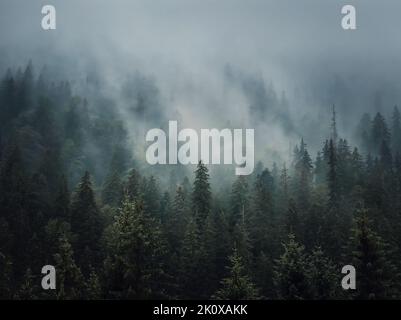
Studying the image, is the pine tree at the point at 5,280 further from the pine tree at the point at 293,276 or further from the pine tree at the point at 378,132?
the pine tree at the point at 378,132

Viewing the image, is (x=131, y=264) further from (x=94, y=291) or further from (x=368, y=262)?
(x=368, y=262)

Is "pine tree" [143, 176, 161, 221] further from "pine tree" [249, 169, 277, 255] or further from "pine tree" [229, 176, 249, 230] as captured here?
"pine tree" [249, 169, 277, 255]

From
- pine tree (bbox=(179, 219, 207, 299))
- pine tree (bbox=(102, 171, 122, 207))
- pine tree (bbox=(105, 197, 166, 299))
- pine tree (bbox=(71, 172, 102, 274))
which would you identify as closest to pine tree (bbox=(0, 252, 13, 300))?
pine tree (bbox=(71, 172, 102, 274))

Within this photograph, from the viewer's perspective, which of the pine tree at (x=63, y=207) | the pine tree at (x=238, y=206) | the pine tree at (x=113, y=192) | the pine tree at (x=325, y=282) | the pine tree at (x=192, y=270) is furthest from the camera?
the pine tree at (x=113, y=192)

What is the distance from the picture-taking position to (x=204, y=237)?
6438 cm

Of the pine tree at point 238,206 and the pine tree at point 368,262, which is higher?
the pine tree at point 238,206

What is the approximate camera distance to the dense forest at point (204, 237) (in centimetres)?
4572

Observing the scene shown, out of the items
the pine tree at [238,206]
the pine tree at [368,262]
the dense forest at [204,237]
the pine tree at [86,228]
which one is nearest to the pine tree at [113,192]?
the dense forest at [204,237]

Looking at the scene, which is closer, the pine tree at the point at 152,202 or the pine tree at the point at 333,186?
the pine tree at the point at 152,202

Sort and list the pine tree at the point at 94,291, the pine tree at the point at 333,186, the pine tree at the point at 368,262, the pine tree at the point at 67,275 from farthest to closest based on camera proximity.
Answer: the pine tree at the point at 333,186
the pine tree at the point at 67,275
the pine tree at the point at 94,291
the pine tree at the point at 368,262

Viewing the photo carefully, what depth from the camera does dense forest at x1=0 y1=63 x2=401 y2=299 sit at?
1800 inches

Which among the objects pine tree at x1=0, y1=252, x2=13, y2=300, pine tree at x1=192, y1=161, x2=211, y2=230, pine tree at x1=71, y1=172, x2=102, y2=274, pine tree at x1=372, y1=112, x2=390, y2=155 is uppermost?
pine tree at x1=372, y1=112, x2=390, y2=155

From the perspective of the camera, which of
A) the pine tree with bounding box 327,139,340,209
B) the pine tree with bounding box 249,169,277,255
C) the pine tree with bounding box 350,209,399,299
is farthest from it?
the pine tree with bounding box 327,139,340,209

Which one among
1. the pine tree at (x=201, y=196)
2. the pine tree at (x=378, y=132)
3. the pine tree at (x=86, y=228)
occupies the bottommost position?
the pine tree at (x=86, y=228)
